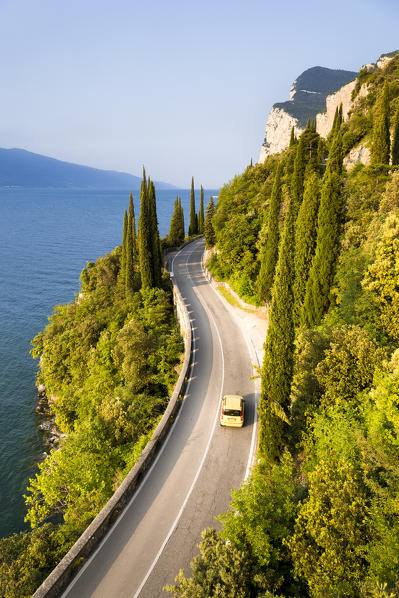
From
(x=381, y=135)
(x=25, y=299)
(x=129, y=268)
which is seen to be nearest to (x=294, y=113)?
(x=381, y=135)

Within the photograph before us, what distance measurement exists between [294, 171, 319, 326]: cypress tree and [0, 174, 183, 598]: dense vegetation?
35.5ft

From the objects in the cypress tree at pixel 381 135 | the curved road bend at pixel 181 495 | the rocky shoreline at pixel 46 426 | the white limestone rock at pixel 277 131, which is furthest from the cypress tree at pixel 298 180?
the white limestone rock at pixel 277 131

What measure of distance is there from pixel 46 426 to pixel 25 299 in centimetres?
3888

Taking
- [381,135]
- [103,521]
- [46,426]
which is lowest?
[46,426]

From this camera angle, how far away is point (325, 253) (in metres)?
24.0

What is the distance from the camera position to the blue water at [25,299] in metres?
25.0

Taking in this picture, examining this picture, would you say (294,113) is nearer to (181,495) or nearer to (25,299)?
(25,299)

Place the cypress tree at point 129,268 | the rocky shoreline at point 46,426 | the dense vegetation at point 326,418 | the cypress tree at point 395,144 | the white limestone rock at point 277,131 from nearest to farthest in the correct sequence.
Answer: the dense vegetation at point 326,418 → the rocky shoreline at point 46,426 → the cypress tree at point 395,144 → the cypress tree at point 129,268 → the white limestone rock at point 277,131

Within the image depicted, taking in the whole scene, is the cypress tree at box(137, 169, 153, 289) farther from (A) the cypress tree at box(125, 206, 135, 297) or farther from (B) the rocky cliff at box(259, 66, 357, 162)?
(B) the rocky cliff at box(259, 66, 357, 162)

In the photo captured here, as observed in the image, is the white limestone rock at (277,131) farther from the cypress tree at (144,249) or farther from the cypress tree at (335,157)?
the cypress tree at (335,157)

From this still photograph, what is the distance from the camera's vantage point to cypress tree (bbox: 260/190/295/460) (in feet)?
48.4

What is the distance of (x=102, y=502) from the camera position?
48.1 ft

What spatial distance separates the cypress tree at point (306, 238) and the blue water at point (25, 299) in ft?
79.8

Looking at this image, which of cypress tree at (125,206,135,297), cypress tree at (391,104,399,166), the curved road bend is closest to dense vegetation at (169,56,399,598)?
the curved road bend
